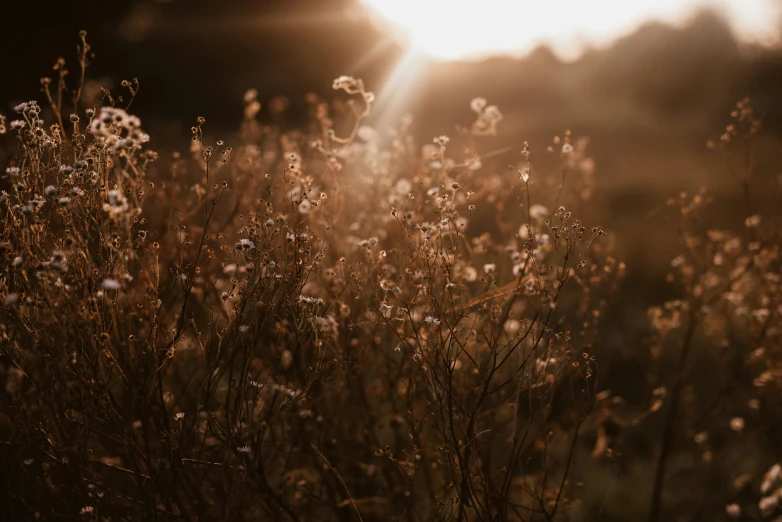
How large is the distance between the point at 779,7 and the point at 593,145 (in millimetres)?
7397

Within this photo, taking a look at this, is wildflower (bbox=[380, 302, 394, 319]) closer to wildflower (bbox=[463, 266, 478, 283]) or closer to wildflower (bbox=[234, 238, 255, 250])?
wildflower (bbox=[234, 238, 255, 250])

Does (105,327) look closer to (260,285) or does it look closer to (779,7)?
(260,285)

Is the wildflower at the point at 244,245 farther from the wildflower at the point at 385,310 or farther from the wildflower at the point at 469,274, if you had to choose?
the wildflower at the point at 469,274

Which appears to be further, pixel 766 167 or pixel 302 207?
pixel 766 167

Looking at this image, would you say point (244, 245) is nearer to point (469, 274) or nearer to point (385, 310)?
point (385, 310)

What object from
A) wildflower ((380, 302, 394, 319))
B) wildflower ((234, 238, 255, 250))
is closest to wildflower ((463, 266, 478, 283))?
wildflower ((380, 302, 394, 319))

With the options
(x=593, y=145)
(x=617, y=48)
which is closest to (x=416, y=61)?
(x=593, y=145)

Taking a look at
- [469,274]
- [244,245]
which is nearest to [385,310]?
[244,245]

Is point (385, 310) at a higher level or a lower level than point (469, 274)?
lower

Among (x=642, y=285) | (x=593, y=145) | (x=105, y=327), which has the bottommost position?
(x=105, y=327)

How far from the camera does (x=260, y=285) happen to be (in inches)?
97.6

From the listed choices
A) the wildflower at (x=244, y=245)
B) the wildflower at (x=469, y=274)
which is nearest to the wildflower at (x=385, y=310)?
the wildflower at (x=244, y=245)

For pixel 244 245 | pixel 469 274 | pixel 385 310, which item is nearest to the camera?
pixel 244 245

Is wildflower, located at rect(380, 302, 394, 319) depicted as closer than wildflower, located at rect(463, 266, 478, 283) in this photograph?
Yes
